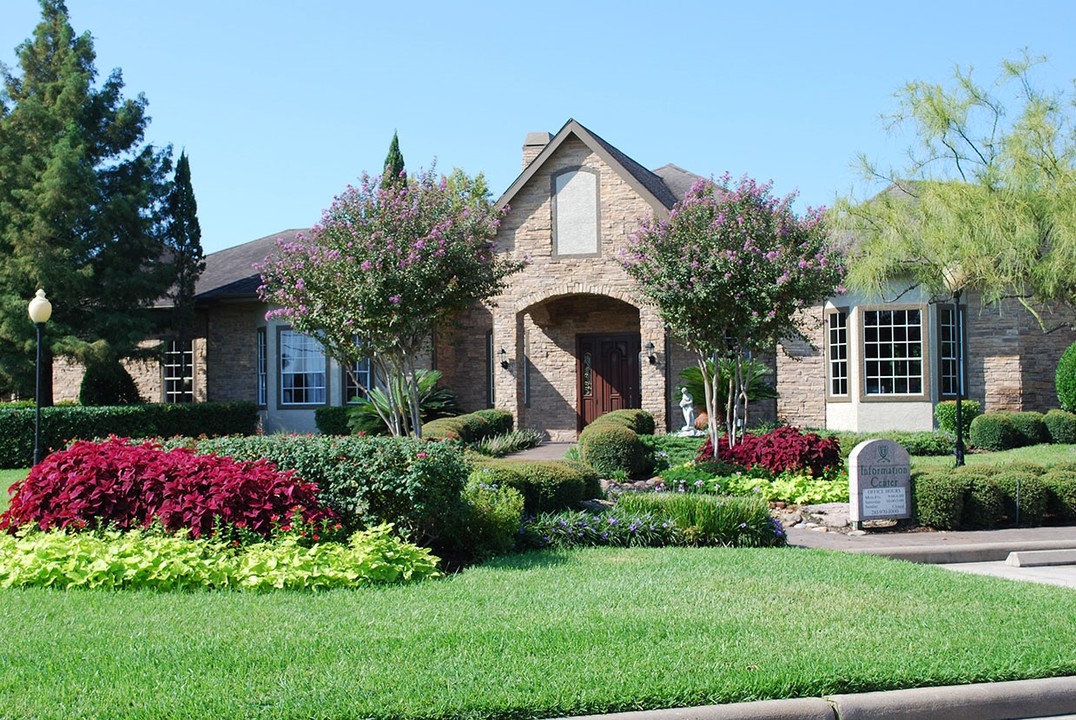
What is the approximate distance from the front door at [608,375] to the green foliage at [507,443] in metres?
1.72

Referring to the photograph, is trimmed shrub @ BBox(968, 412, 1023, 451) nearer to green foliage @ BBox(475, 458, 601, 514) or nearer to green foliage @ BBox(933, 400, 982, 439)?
green foliage @ BBox(933, 400, 982, 439)

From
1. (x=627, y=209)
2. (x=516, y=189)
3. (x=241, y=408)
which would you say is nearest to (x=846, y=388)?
(x=627, y=209)

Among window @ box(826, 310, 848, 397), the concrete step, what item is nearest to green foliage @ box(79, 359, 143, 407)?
window @ box(826, 310, 848, 397)

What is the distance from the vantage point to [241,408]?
22.9 meters

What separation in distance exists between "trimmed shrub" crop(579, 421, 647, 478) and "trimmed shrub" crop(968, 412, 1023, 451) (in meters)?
7.16

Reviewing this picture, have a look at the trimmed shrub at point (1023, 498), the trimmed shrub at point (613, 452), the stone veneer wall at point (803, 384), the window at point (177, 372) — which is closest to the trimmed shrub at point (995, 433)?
the stone veneer wall at point (803, 384)

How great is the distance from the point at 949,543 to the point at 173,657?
785 centimetres

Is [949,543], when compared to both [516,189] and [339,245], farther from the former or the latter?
[516,189]

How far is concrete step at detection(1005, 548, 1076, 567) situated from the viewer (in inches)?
376

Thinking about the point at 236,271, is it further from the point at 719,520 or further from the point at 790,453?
the point at 719,520

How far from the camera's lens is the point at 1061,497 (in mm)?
11539

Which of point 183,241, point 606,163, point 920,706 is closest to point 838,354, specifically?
point 606,163

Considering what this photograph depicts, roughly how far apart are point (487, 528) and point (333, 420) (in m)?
14.5

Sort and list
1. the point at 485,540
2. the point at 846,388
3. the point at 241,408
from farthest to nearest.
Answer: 1. the point at 241,408
2. the point at 846,388
3. the point at 485,540
